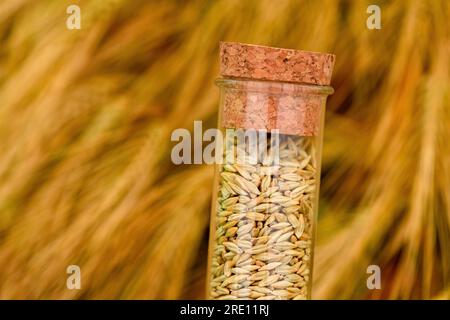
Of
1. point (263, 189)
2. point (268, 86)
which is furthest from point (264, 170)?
point (268, 86)

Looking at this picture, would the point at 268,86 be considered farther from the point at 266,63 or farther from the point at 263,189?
the point at 263,189

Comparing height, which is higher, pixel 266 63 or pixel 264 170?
pixel 266 63

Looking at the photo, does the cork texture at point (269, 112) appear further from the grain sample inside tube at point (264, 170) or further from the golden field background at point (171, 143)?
the golden field background at point (171, 143)

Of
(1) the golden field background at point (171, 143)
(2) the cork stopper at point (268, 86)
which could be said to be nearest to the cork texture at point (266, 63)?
(2) the cork stopper at point (268, 86)

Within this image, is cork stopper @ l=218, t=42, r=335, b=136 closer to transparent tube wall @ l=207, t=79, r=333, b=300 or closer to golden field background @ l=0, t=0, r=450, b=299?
transparent tube wall @ l=207, t=79, r=333, b=300
